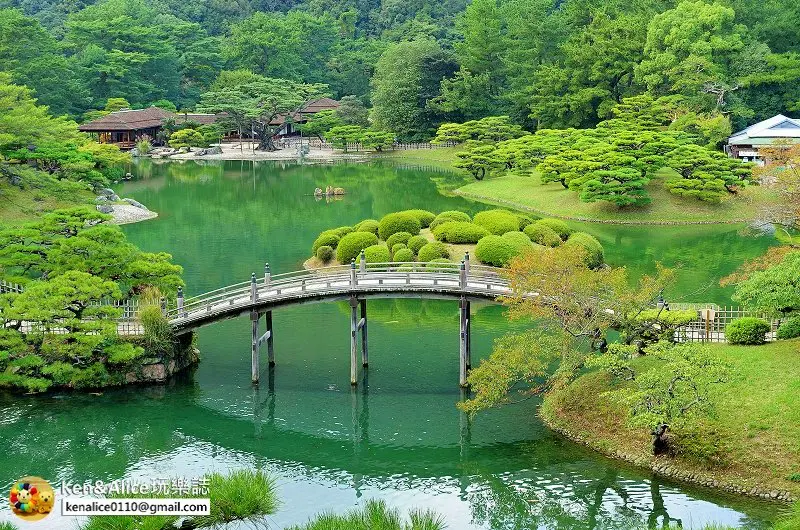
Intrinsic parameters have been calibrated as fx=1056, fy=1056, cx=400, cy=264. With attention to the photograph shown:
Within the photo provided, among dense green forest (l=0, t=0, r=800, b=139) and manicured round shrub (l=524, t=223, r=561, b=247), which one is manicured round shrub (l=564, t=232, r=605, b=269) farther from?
dense green forest (l=0, t=0, r=800, b=139)

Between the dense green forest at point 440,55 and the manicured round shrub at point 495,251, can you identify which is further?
the dense green forest at point 440,55

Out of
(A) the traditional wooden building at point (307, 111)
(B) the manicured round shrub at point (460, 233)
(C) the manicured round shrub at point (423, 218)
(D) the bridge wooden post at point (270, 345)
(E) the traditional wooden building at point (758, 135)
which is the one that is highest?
(A) the traditional wooden building at point (307, 111)

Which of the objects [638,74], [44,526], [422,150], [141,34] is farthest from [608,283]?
[141,34]

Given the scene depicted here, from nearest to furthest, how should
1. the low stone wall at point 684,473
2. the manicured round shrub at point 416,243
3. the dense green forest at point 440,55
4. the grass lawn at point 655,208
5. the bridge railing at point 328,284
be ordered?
the low stone wall at point 684,473 < the bridge railing at point 328,284 < the manicured round shrub at point 416,243 < the grass lawn at point 655,208 < the dense green forest at point 440,55

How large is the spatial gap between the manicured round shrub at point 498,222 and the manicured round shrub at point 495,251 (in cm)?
267

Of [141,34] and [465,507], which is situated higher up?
[141,34]

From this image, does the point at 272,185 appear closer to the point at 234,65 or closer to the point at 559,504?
the point at 234,65

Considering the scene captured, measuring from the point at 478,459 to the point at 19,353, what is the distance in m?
13.9

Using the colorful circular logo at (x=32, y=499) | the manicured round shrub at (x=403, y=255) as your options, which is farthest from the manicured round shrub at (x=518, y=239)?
the colorful circular logo at (x=32, y=499)

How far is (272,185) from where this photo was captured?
75938mm

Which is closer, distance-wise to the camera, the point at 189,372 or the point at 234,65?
the point at 189,372

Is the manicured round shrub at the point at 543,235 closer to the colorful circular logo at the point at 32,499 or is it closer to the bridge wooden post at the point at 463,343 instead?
the bridge wooden post at the point at 463,343

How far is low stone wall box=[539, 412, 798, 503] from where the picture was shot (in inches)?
906

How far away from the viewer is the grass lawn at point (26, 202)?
177ft
